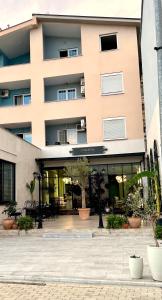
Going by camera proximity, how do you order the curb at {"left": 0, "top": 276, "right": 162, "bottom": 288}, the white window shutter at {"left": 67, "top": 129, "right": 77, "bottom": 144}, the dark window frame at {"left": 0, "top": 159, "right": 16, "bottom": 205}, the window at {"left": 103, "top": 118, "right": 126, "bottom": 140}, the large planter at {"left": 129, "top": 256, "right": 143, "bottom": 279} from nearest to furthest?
the curb at {"left": 0, "top": 276, "right": 162, "bottom": 288}, the large planter at {"left": 129, "top": 256, "right": 143, "bottom": 279}, the dark window frame at {"left": 0, "top": 159, "right": 16, "bottom": 205}, the window at {"left": 103, "top": 118, "right": 126, "bottom": 140}, the white window shutter at {"left": 67, "top": 129, "right": 77, "bottom": 144}

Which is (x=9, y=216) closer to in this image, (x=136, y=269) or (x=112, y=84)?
(x=136, y=269)

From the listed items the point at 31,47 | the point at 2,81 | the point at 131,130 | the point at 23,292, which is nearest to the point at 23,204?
the point at 131,130

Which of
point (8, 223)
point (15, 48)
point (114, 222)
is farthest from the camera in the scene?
point (15, 48)

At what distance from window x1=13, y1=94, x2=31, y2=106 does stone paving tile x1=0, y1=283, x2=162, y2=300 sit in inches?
816

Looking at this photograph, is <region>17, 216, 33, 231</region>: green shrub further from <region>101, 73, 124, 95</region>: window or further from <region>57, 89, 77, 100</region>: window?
<region>57, 89, 77, 100</region>: window

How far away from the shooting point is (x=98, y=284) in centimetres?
734

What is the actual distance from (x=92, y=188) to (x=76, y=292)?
17.2 meters

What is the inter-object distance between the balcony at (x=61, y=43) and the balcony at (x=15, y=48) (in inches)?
63.0

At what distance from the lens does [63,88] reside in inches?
1037

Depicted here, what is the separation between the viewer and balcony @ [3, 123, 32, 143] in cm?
2570

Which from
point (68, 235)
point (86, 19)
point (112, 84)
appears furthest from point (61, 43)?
point (68, 235)

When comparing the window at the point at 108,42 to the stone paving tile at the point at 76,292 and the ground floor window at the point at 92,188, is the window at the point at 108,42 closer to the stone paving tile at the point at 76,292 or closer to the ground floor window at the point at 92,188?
the ground floor window at the point at 92,188

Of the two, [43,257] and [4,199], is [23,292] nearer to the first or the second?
[43,257]

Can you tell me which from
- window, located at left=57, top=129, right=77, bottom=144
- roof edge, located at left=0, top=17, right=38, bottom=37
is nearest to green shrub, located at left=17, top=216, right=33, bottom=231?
window, located at left=57, top=129, right=77, bottom=144
